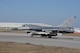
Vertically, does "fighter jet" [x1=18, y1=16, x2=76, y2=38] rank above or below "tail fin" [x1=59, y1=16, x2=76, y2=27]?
below

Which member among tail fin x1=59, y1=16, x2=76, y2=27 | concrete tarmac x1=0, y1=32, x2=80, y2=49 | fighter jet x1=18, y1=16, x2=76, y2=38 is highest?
tail fin x1=59, y1=16, x2=76, y2=27

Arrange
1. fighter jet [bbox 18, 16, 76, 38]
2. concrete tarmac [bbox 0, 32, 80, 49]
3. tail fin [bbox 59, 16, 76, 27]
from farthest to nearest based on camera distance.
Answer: tail fin [bbox 59, 16, 76, 27], fighter jet [bbox 18, 16, 76, 38], concrete tarmac [bbox 0, 32, 80, 49]

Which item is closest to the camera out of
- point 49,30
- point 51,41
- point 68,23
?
point 51,41

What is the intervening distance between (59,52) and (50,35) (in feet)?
114

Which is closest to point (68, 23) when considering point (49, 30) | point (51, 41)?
point (49, 30)

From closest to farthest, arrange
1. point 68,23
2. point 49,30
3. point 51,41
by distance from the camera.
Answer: point 51,41
point 49,30
point 68,23

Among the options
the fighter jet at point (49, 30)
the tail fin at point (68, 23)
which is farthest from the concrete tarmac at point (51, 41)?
the tail fin at point (68, 23)

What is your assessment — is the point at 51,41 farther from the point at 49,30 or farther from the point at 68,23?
the point at 68,23

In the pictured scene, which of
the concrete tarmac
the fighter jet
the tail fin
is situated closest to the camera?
the concrete tarmac

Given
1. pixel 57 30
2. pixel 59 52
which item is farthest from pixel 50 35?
pixel 59 52

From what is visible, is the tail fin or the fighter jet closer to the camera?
the fighter jet

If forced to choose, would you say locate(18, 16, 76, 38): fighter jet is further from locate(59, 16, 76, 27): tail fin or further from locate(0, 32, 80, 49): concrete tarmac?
locate(0, 32, 80, 49): concrete tarmac

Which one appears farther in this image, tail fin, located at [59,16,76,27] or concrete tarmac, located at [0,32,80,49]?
tail fin, located at [59,16,76,27]

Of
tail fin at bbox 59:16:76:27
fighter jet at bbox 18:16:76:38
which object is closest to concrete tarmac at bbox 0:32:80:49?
fighter jet at bbox 18:16:76:38
